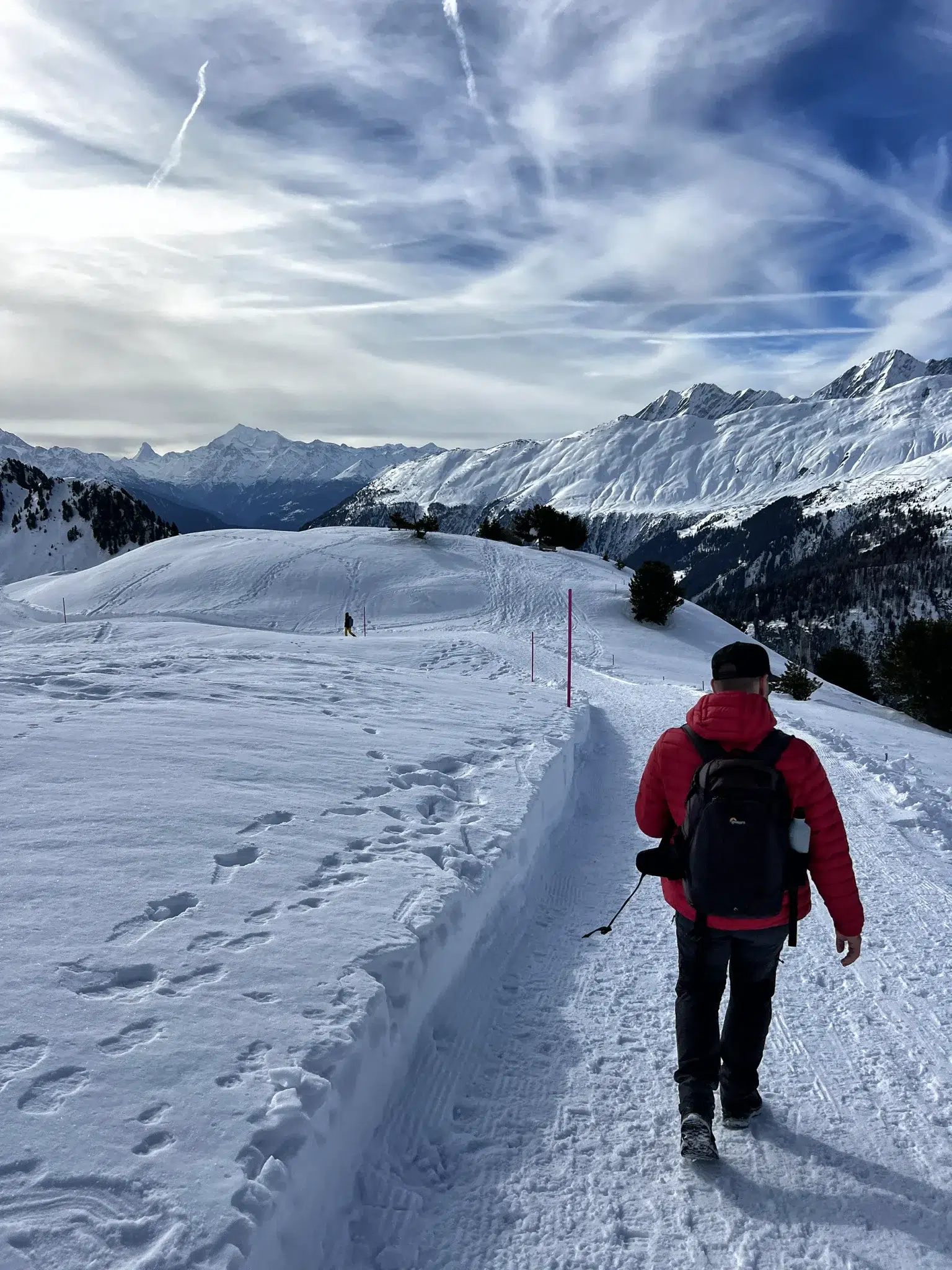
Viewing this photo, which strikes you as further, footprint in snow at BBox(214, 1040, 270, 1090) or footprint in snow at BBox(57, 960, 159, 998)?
footprint in snow at BBox(57, 960, 159, 998)

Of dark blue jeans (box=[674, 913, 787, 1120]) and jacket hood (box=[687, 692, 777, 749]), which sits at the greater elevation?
jacket hood (box=[687, 692, 777, 749])

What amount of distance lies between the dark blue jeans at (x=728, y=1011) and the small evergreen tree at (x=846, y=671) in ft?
178

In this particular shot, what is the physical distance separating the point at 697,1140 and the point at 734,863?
4.35 feet

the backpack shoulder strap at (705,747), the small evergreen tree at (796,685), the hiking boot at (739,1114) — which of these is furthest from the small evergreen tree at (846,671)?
the backpack shoulder strap at (705,747)

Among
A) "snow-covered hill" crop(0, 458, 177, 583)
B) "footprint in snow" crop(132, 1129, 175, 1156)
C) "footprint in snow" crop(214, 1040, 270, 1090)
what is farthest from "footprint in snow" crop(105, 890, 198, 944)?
→ "snow-covered hill" crop(0, 458, 177, 583)

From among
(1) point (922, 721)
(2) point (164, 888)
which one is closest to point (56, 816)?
(2) point (164, 888)

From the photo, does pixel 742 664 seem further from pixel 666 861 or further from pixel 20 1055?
pixel 20 1055

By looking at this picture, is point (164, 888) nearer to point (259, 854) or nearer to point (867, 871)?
point (259, 854)

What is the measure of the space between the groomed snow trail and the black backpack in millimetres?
1139

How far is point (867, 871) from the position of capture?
693cm

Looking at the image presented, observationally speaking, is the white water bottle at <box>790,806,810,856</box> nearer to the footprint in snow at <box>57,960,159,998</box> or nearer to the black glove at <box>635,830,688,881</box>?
the black glove at <box>635,830,688,881</box>

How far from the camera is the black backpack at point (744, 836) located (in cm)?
322

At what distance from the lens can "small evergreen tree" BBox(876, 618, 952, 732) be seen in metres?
42.8

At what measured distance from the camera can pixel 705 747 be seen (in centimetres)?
340
